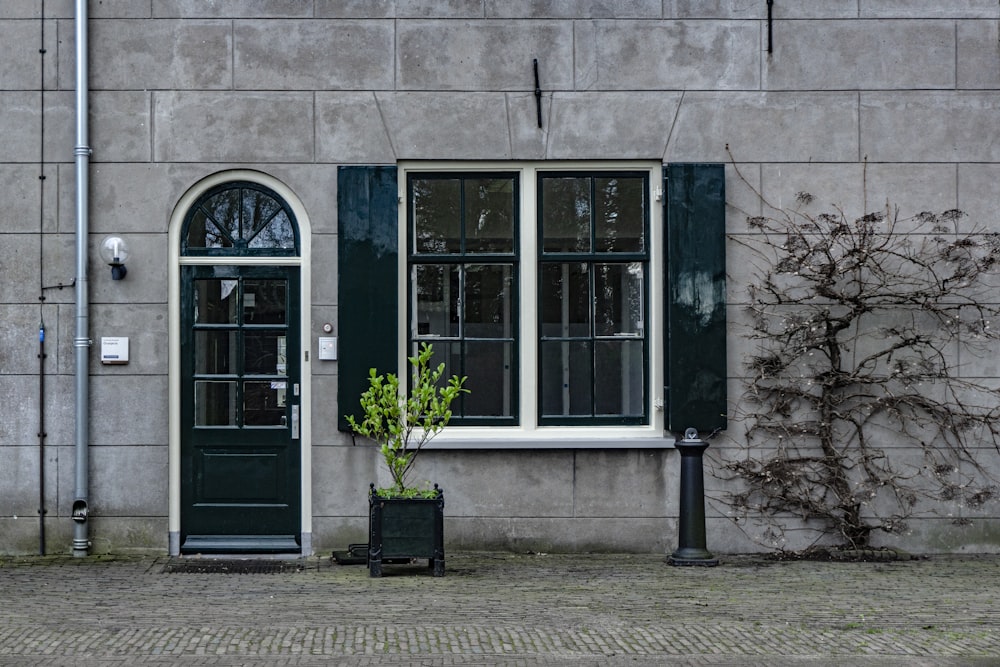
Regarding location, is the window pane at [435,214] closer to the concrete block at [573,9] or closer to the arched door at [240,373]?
the arched door at [240,373]

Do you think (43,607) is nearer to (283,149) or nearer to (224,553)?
(224,553)

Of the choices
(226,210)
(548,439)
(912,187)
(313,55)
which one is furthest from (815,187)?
(226,210)

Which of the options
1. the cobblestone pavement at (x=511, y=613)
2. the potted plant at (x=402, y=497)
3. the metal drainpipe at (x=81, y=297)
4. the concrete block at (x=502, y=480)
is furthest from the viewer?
the concrete block at (x=502, y=480)

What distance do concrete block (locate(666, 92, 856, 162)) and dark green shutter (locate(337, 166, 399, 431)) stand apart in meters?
2.44

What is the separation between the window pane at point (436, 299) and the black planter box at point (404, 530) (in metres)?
1.71

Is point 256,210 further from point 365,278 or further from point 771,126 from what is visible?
point 771,126

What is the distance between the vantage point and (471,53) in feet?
31.9

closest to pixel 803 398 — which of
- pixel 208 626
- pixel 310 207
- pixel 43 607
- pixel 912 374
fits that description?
pixel 912 374

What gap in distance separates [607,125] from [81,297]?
14.2 feet

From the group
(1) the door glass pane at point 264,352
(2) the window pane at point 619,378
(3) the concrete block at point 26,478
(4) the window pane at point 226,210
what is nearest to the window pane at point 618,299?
(2) the window pane at point 619,378

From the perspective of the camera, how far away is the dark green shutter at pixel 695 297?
31.8ft

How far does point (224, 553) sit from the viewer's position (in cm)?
970

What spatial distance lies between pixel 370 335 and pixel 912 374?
4317 mm

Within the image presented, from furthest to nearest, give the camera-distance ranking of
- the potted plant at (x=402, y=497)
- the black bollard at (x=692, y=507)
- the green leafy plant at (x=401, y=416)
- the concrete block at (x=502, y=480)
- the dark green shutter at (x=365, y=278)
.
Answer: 1. the concrete block at (x=502, y=480)
2. the dark green shutter at (x=365, y=278)
3. the black bollard at (x=692, y=507)
4. the green leafy plant at (x=401, y=416)
5. the potted plant at (x=402, y=497)
